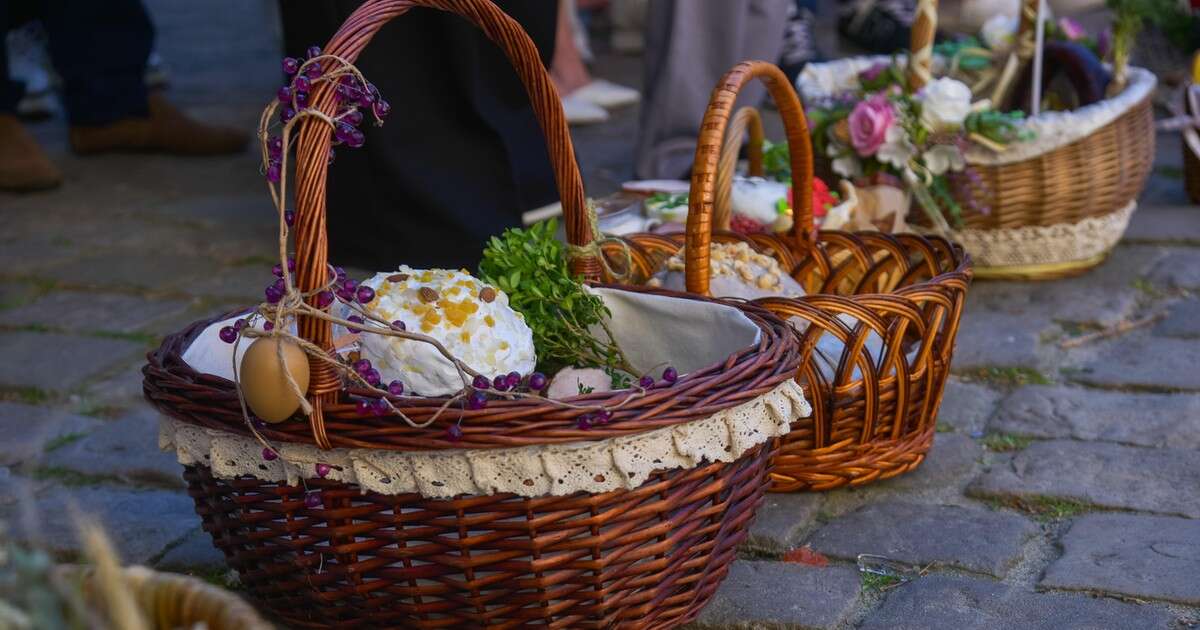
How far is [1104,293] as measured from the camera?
238cm

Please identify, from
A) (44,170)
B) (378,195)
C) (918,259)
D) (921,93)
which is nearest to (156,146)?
(44,170)

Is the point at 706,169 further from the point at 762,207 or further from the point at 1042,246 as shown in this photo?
the point at 1042,246

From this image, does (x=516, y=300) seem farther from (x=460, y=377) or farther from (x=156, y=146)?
(x=156, y=146)

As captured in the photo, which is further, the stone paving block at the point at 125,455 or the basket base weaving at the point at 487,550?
the stone paving block at the point at 125,455

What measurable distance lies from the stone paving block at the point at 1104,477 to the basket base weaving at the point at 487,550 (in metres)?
0.55

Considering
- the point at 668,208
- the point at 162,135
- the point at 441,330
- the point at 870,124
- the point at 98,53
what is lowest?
the point at 162,135

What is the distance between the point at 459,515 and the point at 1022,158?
1.57m

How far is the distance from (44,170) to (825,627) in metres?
2.82

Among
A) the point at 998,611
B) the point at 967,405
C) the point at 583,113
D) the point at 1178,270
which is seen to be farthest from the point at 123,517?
the point at 583,113

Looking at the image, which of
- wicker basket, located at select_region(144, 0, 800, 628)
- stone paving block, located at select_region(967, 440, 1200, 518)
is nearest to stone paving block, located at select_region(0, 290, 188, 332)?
wicker basket, located at select_region(144, 0, 800, 628)

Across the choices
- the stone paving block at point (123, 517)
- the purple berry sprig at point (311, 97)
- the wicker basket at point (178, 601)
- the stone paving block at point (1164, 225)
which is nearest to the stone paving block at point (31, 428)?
the stone paving block at point (123, 517)

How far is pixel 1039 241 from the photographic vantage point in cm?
239

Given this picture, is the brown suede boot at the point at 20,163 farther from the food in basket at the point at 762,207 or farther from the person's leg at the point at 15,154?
the food in basket at the point at 762,207

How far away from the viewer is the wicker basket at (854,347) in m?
1.47
